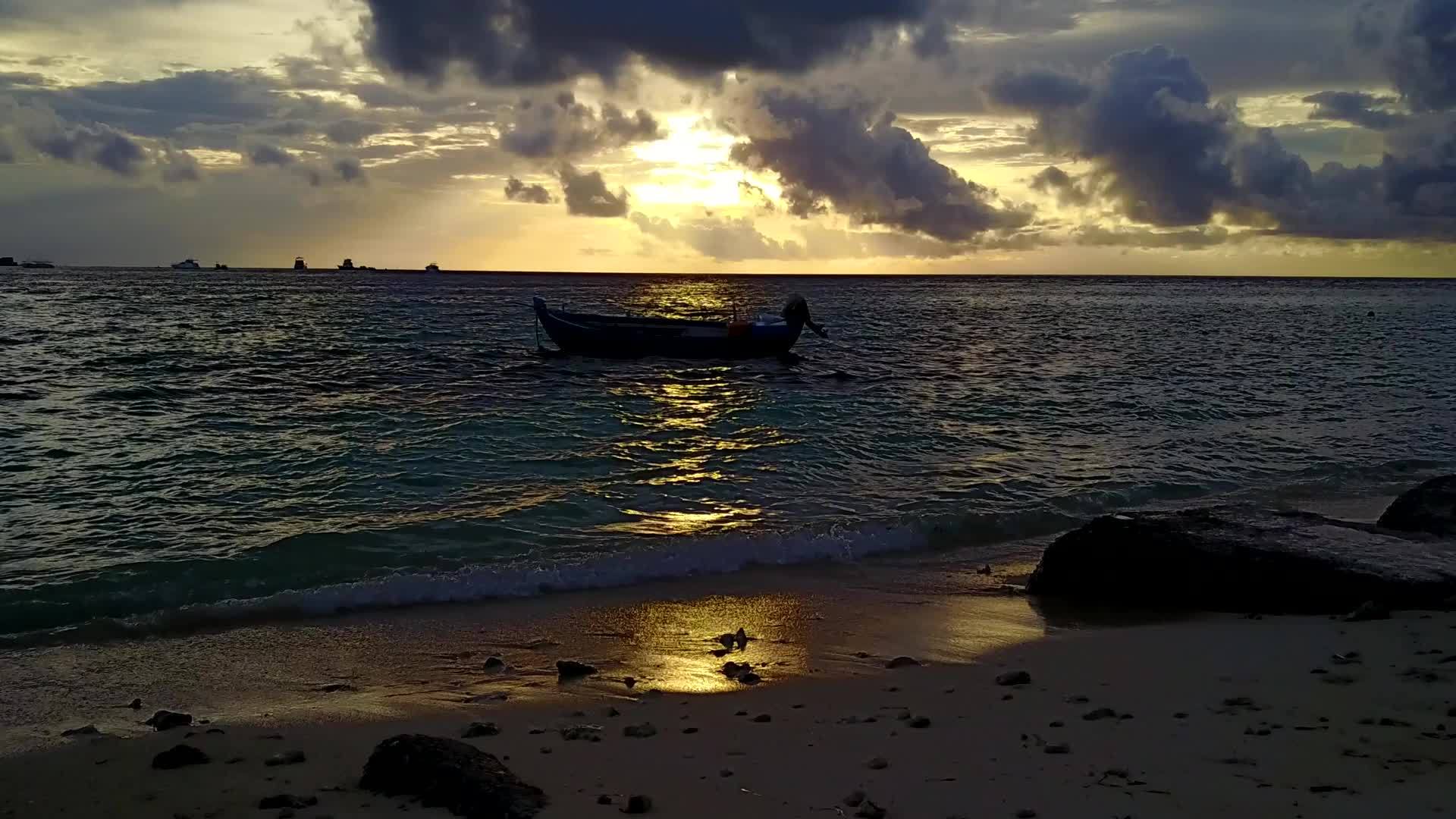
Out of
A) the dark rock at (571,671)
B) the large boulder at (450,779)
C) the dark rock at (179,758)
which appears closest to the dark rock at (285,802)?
the large boulder at (450,779)

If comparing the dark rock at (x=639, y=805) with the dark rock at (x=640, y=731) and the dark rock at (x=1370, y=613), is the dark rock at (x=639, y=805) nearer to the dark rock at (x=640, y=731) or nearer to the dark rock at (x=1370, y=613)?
the dark rock at (x=640, y=731)

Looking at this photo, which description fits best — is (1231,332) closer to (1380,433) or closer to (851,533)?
(1380,433)

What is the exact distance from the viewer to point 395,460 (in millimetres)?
15953

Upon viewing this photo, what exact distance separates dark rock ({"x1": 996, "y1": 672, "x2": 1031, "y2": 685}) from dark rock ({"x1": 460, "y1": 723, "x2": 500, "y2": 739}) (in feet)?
11.0

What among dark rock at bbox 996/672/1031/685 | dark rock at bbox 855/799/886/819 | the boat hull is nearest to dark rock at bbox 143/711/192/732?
dark rock at bbox 855/799/886/819

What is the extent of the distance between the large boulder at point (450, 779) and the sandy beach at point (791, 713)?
4.5 inches

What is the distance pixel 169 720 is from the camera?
629cm

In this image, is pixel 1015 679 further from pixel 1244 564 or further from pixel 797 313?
pixel 797 313

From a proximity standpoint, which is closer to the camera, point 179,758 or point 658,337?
point 179,758

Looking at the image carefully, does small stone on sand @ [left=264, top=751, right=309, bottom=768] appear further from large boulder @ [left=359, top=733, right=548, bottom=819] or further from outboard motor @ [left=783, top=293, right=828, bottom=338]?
outboard motor @ [left=783, top=293, right=828, bottom=338]

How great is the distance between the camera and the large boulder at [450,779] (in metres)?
4.64

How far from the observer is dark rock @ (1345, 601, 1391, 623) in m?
7.66

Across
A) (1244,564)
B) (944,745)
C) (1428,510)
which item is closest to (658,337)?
(1428,510)

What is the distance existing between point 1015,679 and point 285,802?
4.56 metres
